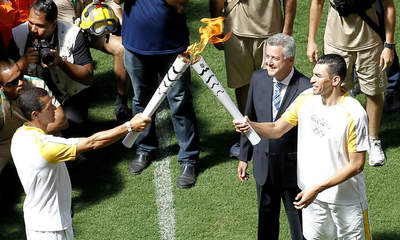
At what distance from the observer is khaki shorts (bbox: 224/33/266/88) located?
24.2 feet

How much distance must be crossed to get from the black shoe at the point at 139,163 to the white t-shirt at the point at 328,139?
2.58 m

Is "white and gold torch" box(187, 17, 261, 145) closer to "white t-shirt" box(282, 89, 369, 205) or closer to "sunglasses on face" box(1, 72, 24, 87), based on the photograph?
"white t-shirt" box(282, 89, 369, 205)

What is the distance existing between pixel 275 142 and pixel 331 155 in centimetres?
60

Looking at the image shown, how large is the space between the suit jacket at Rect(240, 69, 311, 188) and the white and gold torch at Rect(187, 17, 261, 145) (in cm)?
34

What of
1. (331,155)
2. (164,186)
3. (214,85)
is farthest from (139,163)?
(331,155)

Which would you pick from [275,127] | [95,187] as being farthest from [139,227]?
[275,127]

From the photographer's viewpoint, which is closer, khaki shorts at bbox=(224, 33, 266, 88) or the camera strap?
the camera strap

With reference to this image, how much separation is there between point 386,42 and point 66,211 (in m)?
3.59

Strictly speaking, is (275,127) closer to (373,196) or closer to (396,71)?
(373,196)

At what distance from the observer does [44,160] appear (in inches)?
197

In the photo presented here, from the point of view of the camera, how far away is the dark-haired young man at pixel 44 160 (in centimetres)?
502

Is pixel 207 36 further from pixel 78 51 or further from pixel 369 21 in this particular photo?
pixel 369 21

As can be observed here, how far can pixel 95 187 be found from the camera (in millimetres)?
7422

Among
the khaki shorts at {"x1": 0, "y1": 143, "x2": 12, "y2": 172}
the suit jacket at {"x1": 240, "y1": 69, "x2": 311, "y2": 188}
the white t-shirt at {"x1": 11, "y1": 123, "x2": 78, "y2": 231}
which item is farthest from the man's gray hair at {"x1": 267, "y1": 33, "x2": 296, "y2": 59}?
the khaki shorts at {"x1": 0, "y1": 143, "x2": 12, "y2": 172}
